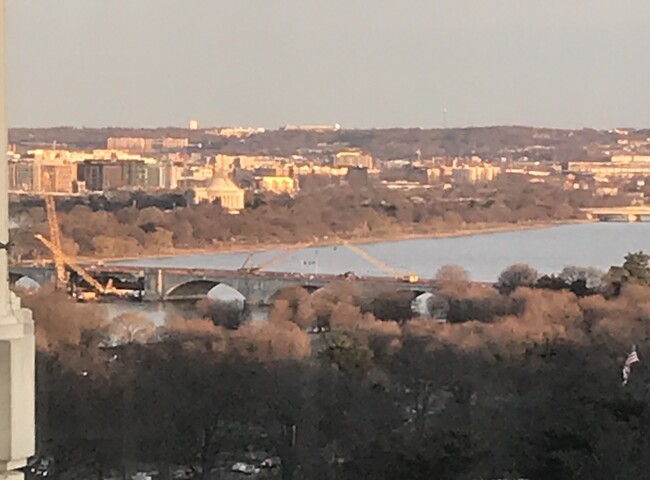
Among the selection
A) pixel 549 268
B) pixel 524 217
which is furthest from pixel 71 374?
pixel 524 217

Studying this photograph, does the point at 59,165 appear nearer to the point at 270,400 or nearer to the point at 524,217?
the point at 524,217

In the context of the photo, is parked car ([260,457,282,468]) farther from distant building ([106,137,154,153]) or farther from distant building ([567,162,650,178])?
distant building ([567,162,650,178])

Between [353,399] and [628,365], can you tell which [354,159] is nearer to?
[353,399]

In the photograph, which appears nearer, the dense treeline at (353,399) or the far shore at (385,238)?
the dense treeline at (353,399)

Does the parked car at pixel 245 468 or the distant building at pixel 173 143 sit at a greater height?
the distant building at pixel 173 143

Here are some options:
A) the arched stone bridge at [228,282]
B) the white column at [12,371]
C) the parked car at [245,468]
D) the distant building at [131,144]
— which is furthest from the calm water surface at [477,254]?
the white column at [12,371]

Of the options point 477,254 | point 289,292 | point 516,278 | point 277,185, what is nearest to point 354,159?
point 277,185

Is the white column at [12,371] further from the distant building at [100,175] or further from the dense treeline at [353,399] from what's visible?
the distant building at [100,175]
